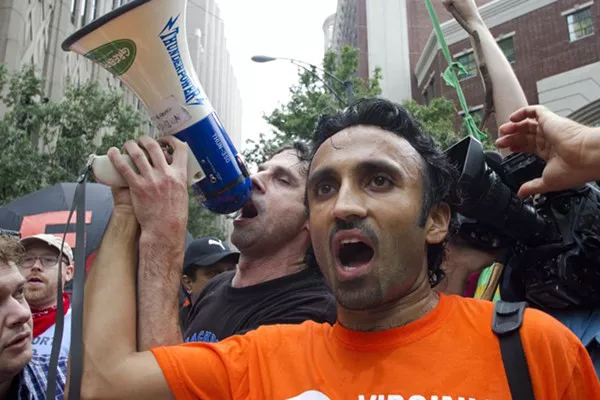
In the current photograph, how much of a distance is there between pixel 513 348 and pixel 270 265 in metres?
1.52

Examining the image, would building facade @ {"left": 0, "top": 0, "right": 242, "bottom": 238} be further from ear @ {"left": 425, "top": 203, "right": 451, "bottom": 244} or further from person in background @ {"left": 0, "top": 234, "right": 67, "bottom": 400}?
ear @ {"left": 425, "top": 203, "right": 451, "bottom": 244}

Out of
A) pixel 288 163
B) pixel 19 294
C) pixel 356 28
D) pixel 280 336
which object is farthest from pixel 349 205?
pixel 356 28

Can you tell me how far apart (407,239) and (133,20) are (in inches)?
40.7

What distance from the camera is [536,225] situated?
86.7 inches

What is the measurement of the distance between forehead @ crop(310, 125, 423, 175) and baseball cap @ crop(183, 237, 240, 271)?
357 cm

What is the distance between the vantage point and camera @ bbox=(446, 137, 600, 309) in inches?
80.5

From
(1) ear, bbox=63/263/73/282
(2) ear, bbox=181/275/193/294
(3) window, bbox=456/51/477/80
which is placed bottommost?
(2) ear, bbox=181/275/193/294

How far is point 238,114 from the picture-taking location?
112250 mm

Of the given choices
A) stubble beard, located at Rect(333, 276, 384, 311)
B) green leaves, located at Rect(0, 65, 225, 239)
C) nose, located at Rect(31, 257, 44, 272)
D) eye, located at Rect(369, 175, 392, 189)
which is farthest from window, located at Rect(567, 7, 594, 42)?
stubble beard, located at Rect(333, 276, 384, 311)

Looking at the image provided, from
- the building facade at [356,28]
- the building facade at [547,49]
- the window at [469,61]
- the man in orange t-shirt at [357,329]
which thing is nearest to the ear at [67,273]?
the man in orange t-shirt at [357,329]

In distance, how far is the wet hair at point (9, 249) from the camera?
2357 millimetres

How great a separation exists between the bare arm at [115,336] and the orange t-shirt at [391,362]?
2.2 inches

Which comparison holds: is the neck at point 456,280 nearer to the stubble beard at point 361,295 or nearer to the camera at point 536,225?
the camera at point 536,225

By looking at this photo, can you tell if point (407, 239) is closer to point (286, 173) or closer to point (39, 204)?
point (286, 173)
